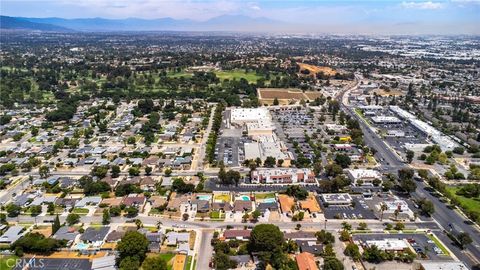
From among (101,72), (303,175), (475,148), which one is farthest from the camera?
(101,72)

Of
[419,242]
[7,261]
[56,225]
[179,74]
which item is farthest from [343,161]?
[179,74]

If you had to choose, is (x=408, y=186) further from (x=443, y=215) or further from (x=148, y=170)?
(x=148, y=170)

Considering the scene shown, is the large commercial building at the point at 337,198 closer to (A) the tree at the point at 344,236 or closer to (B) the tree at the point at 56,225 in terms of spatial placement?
(A) the tree at the point at 344,236

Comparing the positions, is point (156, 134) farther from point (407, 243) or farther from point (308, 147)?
point (407, 243)

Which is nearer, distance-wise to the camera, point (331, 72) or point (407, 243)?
point (407, 243)

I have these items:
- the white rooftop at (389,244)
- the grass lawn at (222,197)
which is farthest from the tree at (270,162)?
the white rooftop at (389,244)

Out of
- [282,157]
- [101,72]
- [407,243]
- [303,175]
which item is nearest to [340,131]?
[282,157]

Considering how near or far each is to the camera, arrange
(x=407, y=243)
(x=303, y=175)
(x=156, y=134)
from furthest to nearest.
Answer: (x=156, y=134) < (x=303, y=175) < (x=407, y=243)
